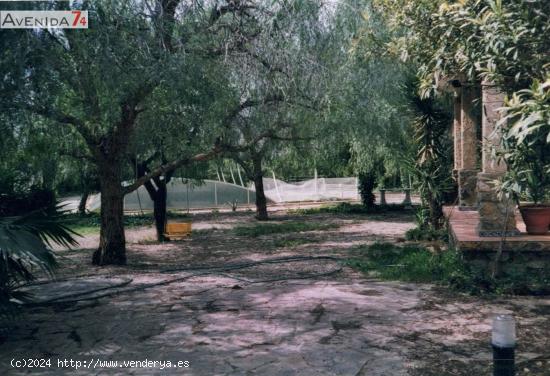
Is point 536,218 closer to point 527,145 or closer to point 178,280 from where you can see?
point 527,145

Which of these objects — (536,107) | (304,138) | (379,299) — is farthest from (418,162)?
(536,107)

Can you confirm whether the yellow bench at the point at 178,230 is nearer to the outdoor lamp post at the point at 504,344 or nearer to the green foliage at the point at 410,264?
the green foliage at the point at 410,264

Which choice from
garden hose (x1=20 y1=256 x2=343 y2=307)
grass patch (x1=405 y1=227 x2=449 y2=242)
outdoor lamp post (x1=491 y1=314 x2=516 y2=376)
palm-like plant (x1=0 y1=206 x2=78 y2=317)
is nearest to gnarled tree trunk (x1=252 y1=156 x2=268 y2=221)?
grass patch (x1=405 y1=227 x2=449 y2=242)

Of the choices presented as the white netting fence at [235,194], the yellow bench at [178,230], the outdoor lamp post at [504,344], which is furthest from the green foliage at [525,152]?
the white netting fence at [235,194]

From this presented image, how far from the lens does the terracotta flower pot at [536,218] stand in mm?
6785

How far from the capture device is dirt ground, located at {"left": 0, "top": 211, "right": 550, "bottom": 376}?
4.37m

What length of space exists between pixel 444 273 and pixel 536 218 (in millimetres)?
1339

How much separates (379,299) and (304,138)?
23.1 feet

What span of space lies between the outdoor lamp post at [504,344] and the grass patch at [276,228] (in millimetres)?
11817

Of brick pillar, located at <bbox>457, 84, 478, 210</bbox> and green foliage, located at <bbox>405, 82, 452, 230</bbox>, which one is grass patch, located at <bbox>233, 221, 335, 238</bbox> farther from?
brick pillar, located at <bbox>457, 84, 478, 210</bbox>

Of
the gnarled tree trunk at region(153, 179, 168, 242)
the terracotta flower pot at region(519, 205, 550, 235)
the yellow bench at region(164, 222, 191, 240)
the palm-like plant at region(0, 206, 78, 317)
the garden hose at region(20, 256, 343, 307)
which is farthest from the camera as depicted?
the gnarled tree trunk at region(153, 179, 168, 242)

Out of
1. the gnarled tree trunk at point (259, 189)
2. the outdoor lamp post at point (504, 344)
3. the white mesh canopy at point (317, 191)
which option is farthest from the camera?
the white mesh canopy at point (317, 191)

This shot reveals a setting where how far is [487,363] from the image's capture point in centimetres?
427

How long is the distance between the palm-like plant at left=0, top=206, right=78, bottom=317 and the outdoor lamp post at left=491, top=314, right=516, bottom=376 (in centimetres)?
343
